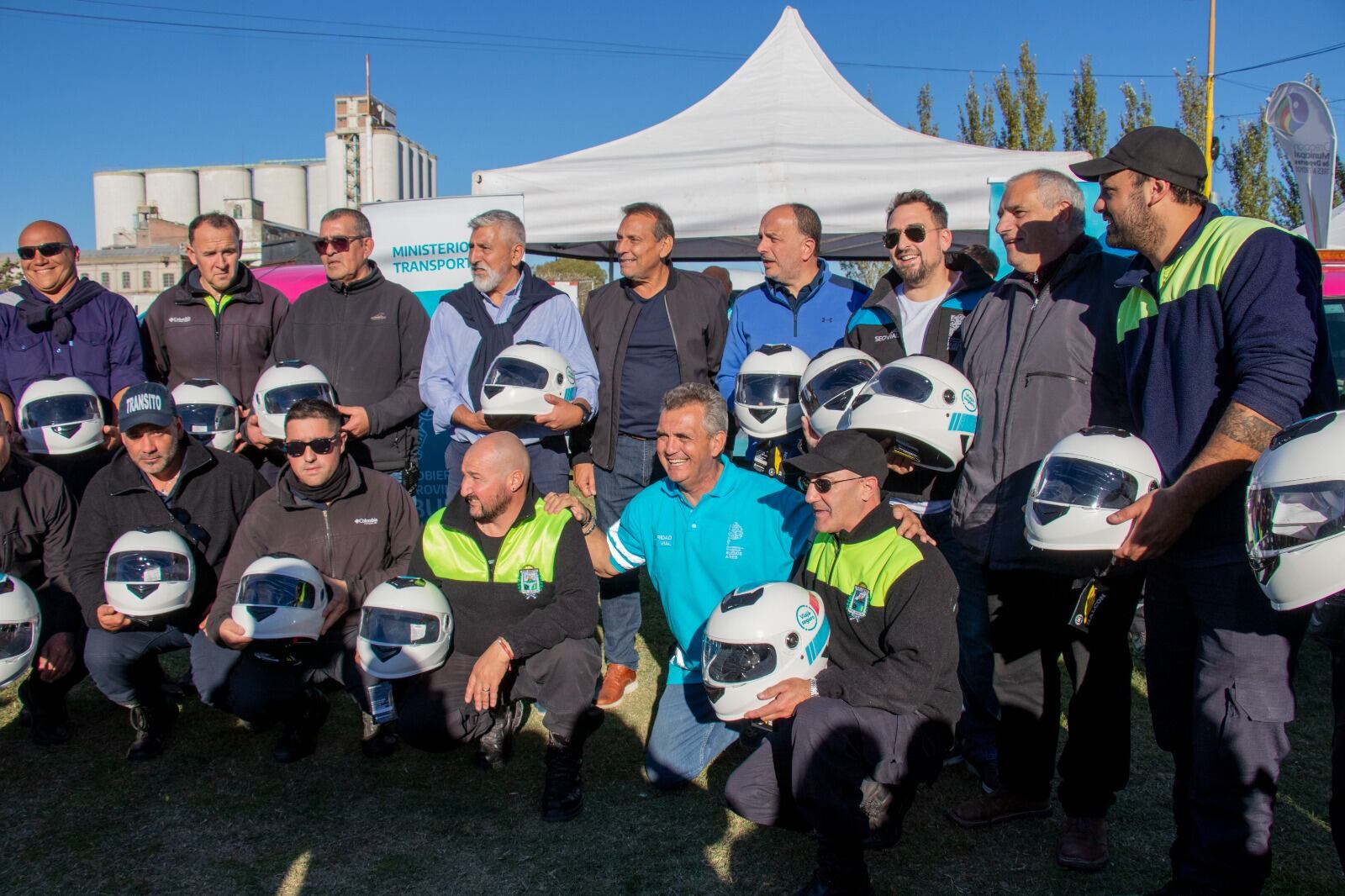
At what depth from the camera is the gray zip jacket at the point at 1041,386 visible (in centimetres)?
349

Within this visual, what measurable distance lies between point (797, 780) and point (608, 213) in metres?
5.90

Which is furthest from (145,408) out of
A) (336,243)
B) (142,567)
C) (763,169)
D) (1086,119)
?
(1086,119)

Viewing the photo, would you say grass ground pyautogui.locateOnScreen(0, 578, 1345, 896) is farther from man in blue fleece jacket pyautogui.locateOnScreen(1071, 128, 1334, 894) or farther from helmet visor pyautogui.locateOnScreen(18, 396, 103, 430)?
helmet visor pyautogui.locateOnScreen(18, 396, 103, 430)

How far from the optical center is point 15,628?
4.12 metres

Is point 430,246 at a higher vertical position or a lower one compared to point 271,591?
higher

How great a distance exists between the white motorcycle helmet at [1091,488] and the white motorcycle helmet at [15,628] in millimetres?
4149

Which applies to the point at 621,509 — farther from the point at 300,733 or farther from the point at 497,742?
the point at 300,733

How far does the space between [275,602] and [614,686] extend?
183 centimetres

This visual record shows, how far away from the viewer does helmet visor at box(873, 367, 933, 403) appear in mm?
3648

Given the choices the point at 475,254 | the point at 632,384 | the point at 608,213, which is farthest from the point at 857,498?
the point at 608,213

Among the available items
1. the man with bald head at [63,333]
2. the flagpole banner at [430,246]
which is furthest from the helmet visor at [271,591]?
the flagpole banner at [430,246]

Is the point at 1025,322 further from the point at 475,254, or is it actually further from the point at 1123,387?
the point at 475,254

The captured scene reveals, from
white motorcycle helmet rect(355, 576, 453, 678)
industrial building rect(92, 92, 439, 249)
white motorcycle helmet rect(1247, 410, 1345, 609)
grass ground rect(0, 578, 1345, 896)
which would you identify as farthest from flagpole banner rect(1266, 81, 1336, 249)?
industrial building rect(92, 92, 439, 249)

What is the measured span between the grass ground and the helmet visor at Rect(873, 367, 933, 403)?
5.64 feet
